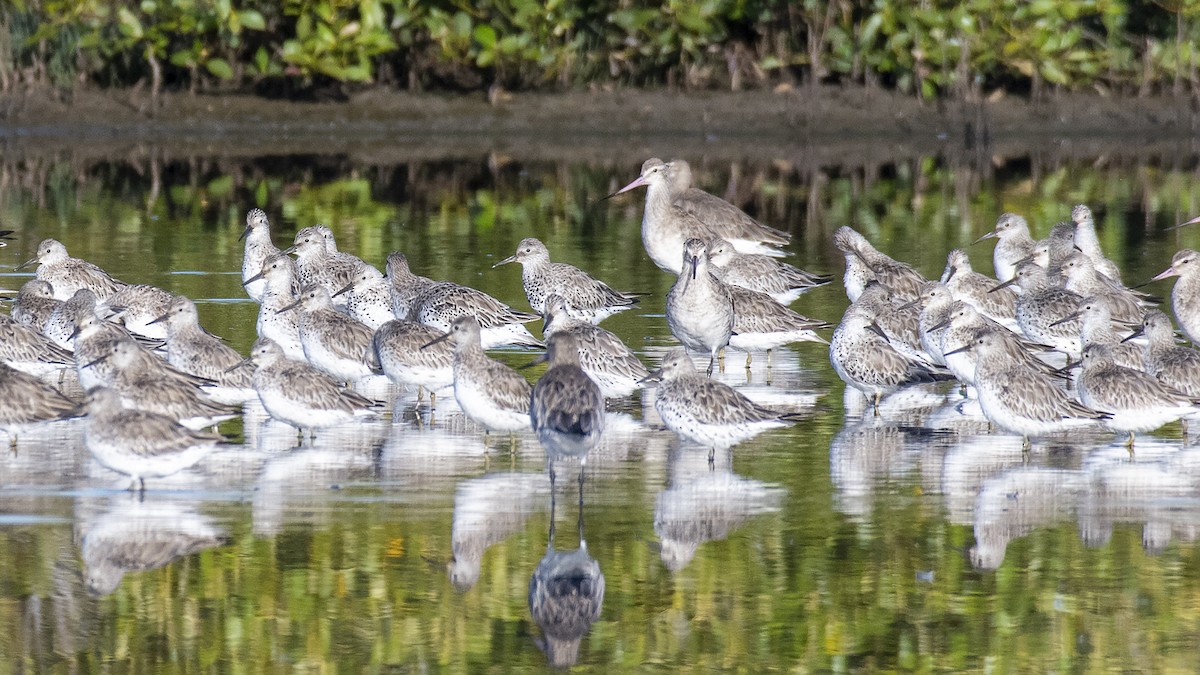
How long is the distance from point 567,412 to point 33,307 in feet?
20.1

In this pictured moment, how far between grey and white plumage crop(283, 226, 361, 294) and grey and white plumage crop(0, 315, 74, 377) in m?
3.07

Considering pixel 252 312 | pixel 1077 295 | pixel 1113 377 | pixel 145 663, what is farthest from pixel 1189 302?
pixel 145 663

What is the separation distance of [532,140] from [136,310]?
21562mm

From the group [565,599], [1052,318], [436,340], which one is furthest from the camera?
[1052,318]

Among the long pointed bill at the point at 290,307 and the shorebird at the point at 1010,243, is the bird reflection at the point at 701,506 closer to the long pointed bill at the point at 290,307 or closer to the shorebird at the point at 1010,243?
the long pointed bill at the point at 290,307

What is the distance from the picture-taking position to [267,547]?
8.82 m

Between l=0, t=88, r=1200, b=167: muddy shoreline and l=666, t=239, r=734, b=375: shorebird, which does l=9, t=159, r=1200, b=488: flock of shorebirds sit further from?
l=0, t=88, r=1200, b=167: muddy shoreline

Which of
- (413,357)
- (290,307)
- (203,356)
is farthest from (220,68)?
(413,357)

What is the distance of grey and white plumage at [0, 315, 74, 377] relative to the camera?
12.5 meters

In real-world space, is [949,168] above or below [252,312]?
above

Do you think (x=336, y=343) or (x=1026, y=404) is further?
(x=336, y=343)

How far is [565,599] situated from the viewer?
8148mm

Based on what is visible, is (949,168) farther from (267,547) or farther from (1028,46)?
(267,547)

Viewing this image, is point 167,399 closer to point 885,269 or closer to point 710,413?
point 710,413
